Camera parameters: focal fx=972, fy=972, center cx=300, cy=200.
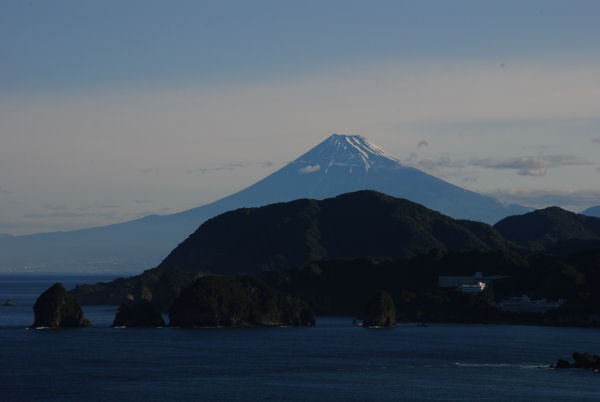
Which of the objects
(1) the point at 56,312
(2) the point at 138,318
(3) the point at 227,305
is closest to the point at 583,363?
(3) the point at 227,305

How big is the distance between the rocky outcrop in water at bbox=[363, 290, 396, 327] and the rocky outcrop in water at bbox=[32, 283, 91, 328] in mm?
56299

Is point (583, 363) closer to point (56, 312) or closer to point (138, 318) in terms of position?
point (138, 318)

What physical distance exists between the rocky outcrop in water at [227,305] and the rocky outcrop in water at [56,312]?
19157 millimetres

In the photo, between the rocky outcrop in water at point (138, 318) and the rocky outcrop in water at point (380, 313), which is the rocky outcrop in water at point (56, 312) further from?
the rocky outcrop in water at point (380, 313)

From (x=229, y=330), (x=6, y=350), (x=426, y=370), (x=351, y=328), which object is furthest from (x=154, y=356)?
(x=351, y=328)

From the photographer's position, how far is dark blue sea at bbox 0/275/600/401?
315 feet

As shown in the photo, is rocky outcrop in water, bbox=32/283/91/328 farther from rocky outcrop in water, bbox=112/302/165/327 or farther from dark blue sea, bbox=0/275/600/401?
rocky outcrop in water, bbox=112/302/165/327

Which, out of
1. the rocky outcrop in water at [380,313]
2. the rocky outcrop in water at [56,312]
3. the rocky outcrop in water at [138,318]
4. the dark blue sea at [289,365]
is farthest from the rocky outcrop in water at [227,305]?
the rocky outcrop in water at [56,312]

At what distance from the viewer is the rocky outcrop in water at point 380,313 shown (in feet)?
634

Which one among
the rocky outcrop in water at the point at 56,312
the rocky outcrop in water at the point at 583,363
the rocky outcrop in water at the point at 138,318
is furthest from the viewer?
the rocky outcrop in water at the point at 138,318

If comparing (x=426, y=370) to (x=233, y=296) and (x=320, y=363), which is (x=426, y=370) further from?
(x=233, y=296)

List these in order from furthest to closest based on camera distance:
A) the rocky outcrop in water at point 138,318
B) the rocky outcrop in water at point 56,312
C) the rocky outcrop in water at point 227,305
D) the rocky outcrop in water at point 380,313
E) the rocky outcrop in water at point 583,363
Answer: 1. the rocky outcrop in water at point 380,313
2. the rocky outcrop in water at point 227,305
3. the rocky outcrop in water at point 138,318
4. the rocky outcrop in water at point 56,312
5. the rocky outcrop in water at point 583,363

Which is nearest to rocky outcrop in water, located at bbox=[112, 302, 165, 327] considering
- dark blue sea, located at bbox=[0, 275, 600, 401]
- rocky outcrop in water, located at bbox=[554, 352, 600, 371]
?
dark blue sea, located at bbox=[0, 275, 600, 401]

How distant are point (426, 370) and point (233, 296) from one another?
78.6 metres
